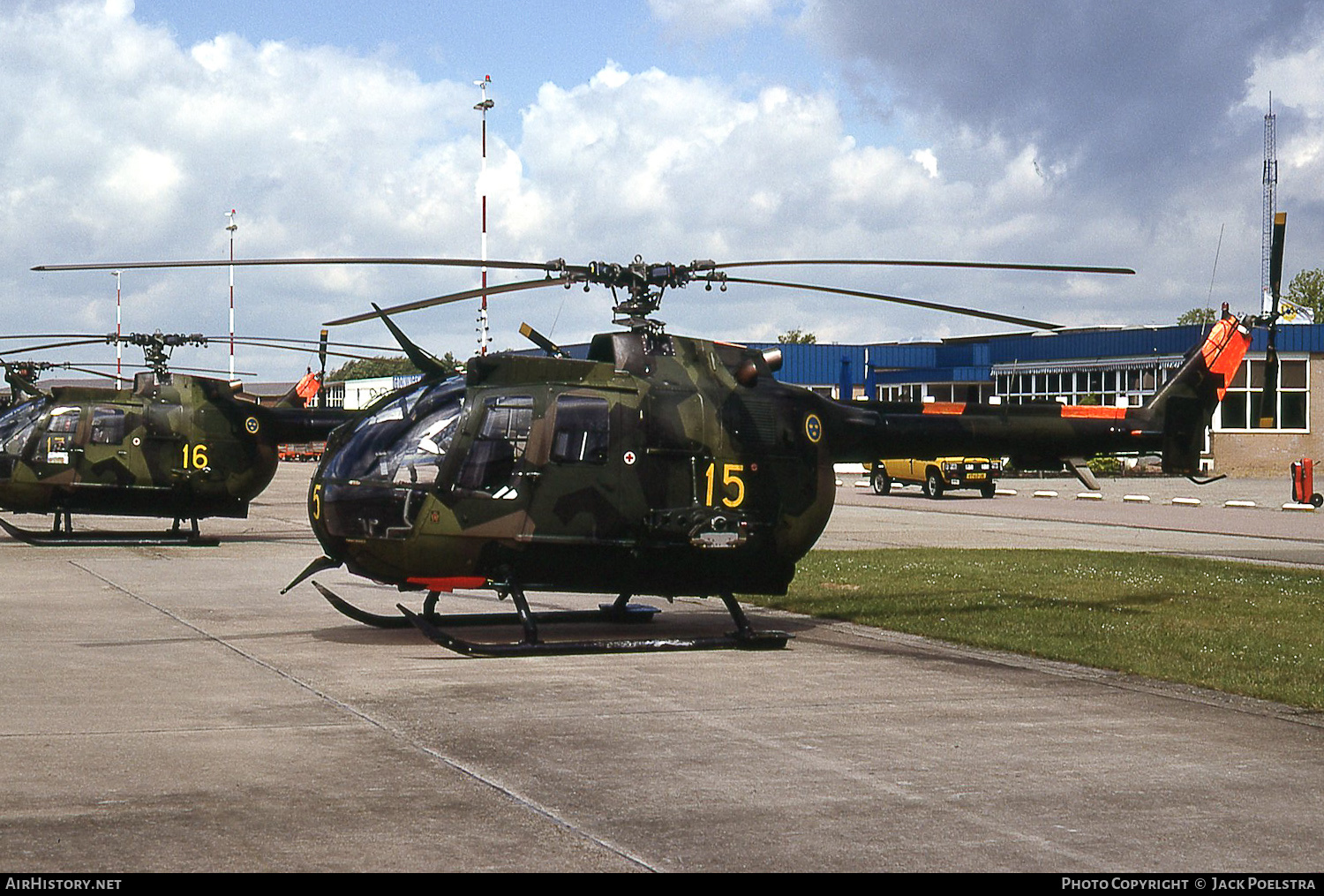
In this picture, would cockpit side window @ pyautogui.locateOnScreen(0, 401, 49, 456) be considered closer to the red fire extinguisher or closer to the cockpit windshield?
the cockpit windshield

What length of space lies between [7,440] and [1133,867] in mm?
21481

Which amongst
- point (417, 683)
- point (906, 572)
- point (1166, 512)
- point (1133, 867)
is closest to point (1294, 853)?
point (1133, 867)

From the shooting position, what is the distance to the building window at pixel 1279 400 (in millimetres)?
63406

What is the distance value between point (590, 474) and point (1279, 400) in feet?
199

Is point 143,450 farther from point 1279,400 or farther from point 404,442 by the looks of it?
point 1279,400

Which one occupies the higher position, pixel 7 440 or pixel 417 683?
pixel 7 440

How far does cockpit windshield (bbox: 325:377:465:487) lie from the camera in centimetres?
1184

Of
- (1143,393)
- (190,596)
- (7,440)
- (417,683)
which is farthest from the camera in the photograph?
(1143,393)

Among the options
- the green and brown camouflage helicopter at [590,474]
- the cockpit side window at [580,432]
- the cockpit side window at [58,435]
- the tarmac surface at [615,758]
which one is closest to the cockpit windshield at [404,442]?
the green and brown camouflage helicopter at [590,474]

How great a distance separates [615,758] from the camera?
811 cm

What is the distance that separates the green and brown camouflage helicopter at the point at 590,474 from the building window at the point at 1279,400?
5522cm

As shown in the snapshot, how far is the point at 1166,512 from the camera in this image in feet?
121

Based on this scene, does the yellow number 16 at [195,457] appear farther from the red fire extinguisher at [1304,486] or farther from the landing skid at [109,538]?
the red fire extinguisher at [1304,486]
